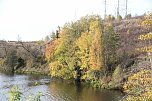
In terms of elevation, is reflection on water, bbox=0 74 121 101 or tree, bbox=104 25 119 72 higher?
tree, bbox=104 25 119 72

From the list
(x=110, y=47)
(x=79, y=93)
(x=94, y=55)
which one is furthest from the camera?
(x=110, y=47)

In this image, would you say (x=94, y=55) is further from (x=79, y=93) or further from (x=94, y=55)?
(x=79, y=93)

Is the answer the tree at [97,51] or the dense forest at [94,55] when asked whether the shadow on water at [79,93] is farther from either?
the tree at [97,51]

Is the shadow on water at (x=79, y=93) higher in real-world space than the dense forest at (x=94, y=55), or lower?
lower

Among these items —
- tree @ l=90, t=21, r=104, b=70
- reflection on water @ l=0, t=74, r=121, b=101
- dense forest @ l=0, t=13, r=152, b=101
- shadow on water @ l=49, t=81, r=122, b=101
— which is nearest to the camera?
reflection on water @ l=0, t=74, r=121, b=101

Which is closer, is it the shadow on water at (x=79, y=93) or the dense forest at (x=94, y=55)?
the shadow on water at (x=79, y=93)

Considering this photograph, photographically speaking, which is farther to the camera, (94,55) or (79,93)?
(94,55)

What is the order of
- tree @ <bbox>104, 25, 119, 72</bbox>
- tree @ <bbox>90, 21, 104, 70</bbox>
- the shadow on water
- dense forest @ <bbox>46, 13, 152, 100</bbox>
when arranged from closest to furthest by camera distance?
the shadow on water, dense forest @ <bbox>46, 13, 152, 100</bbox>, tree @ <bbox>90, 21, 104, 70</bbox>, tree @ <bbox>104, 25, 119, 72</bbox>

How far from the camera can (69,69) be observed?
65.4 metres

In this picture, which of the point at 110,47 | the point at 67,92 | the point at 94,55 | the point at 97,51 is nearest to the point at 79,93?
the point at 67,92

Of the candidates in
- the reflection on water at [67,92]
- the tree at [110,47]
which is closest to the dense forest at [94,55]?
the tree at [110,47]

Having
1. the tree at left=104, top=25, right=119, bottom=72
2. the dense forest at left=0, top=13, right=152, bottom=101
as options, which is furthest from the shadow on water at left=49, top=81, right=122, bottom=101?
the tree at left=104, top=25, right=119, bottom=72

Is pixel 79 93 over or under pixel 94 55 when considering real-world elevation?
under

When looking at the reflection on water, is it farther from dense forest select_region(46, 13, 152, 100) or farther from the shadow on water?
dense forest select_region(46, 13, 152, 100)
